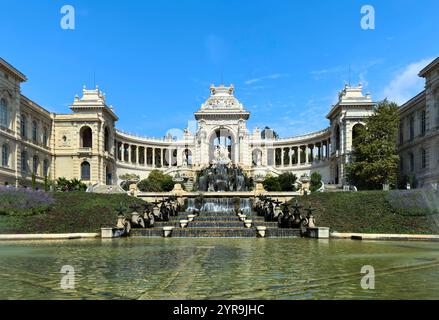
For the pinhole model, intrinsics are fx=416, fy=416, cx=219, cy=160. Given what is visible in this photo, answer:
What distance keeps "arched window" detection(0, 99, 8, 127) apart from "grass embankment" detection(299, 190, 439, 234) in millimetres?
39718

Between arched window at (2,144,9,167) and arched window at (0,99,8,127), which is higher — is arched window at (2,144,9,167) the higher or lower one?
the lower one

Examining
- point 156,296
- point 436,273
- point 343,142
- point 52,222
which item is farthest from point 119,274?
point 343,142

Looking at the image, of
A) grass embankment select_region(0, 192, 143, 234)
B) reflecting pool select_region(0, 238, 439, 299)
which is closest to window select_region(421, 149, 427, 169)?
grass embankment select_region(0, 192, 143, 234)

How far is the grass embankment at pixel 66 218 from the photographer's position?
2800 centimetres

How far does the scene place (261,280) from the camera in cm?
919

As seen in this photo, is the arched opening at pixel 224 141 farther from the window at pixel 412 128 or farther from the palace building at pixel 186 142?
the window at pixel 412 128

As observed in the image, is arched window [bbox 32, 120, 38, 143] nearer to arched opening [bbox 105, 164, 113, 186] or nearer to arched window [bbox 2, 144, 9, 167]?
arched window [bbox 2, 144, 9, 167]

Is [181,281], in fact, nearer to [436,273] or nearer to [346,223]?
[436,273]

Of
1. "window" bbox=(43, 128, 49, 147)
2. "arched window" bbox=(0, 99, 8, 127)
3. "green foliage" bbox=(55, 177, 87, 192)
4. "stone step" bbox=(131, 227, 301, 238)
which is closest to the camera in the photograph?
"stone step" bbox=(131, 227, 301, 238)

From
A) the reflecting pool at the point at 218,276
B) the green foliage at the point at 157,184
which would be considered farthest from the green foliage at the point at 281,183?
the reflecting pool at the point at 218,276

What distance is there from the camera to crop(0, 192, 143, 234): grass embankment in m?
28.0

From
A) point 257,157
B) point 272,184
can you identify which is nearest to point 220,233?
point 272,184

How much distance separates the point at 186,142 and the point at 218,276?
92923 millimetres
